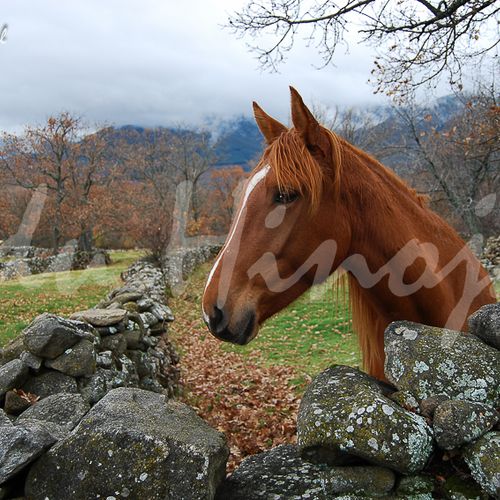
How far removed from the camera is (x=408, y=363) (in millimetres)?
1970

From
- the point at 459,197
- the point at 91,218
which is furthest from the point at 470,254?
the point at 91,218

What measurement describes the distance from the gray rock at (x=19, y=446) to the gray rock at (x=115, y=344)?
3.67m

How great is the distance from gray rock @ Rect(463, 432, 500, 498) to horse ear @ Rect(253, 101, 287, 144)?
1.76 m

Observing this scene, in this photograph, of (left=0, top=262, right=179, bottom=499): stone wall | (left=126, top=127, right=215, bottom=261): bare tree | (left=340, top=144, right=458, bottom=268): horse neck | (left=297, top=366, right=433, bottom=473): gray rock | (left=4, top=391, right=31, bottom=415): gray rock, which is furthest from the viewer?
(left=126, top=127, right=215, bottom=261): bare tree

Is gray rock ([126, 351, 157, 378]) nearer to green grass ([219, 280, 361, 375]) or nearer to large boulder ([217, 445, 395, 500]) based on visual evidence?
green grass ([219, 280, 361, 375])

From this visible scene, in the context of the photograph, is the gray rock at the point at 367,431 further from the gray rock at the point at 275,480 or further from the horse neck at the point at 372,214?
the horse neck at the point at 372,214

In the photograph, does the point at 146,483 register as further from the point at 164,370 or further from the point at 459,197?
the point at 459,197

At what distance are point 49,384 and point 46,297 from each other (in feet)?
38.3

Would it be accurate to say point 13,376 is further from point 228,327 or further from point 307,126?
point 307,126

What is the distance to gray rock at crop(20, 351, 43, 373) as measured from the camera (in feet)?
12.3

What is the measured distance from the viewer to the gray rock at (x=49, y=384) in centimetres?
373

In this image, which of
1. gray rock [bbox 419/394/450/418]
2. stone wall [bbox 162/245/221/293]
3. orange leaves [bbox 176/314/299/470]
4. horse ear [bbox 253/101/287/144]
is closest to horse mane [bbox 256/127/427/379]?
horse ear [bbox 253/101/287/144]

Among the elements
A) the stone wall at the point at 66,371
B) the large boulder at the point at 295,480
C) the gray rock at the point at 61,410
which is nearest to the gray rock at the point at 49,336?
the stone wall at the point at 66,371

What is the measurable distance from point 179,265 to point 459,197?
1475cm
